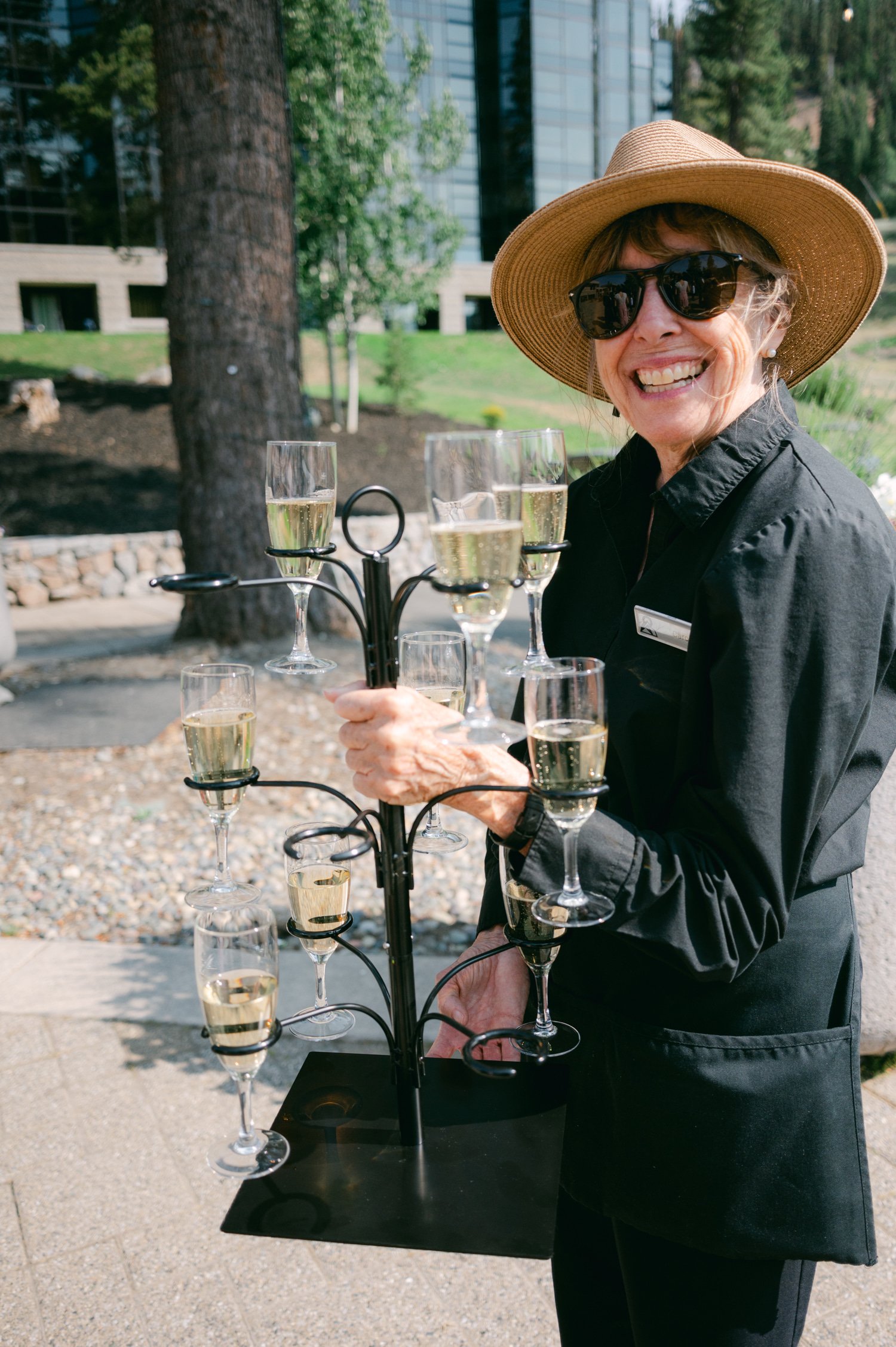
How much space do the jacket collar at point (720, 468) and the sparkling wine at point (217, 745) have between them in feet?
2.40

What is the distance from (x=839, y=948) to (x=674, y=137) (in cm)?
136

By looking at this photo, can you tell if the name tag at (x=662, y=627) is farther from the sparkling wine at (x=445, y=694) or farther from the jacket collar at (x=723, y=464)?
the sparkling wine at (x=445, y=694)

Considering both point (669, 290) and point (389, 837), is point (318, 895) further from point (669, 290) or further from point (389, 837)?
point (669, 290)

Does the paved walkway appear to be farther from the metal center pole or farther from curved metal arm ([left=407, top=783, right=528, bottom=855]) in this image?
curved metal arm ([left=407, top=783, right=528, bottom=855])

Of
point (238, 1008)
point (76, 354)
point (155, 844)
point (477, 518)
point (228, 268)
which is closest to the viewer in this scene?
point (477, 518)

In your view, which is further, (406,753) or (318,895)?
(318,895)

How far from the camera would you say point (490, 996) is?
1.88 metres

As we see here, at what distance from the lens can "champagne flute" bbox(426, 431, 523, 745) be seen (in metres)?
1.05

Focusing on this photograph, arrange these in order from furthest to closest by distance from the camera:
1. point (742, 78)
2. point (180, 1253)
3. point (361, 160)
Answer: point (361, 160), point (742, 78), point (180, 1253)

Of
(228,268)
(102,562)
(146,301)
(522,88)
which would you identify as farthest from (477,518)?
(522,88)

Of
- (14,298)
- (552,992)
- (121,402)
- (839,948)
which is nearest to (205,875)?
(552,992)

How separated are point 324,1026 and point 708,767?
0.79 m

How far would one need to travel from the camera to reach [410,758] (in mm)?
1210

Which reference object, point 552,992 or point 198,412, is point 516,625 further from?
point 552,992
